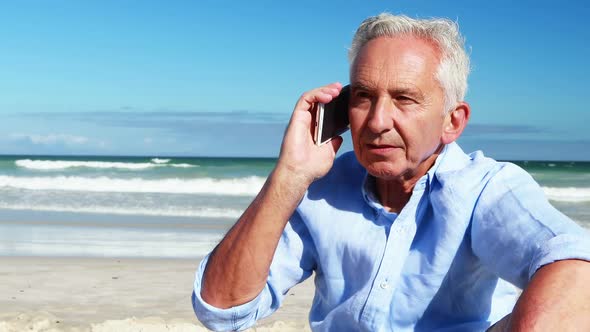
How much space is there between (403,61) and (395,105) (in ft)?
0.45

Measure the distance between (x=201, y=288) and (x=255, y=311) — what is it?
7.4 inches

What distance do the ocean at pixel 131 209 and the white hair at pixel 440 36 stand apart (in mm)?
6658

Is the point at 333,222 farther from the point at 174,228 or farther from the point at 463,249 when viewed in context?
the point at 174,228

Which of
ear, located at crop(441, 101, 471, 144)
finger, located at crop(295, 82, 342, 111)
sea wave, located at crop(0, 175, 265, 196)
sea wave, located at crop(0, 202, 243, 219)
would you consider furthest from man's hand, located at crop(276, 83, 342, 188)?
sea wave, located at crop(0, 175, 265, 196)

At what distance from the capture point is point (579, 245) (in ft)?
6.10

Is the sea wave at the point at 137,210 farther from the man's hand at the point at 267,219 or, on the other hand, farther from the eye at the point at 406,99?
the eye at the point at 406,99

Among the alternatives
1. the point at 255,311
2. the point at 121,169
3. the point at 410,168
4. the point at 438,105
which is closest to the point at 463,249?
the point at 410,168

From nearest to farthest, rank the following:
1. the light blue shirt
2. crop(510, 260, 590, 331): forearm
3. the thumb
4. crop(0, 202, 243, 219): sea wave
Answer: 1. crop(510, 260, 590, 331): forearm
2. the light blue shirt
3. the thumb
4. crop(0, 202, 243, 219): sea wave

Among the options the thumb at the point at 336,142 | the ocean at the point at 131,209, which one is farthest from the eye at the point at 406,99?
the ocean at the point at 131,209

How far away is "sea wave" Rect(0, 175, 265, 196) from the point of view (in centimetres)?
2278

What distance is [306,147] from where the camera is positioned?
238 centimetres

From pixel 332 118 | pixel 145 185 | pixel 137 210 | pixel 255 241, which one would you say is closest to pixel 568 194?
pixel 145 185

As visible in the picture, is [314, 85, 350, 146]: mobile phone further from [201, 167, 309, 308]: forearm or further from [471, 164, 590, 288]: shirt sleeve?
[471, 164, 590, 288]: shirt sleeve

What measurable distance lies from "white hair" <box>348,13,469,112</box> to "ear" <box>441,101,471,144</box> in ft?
0.14
